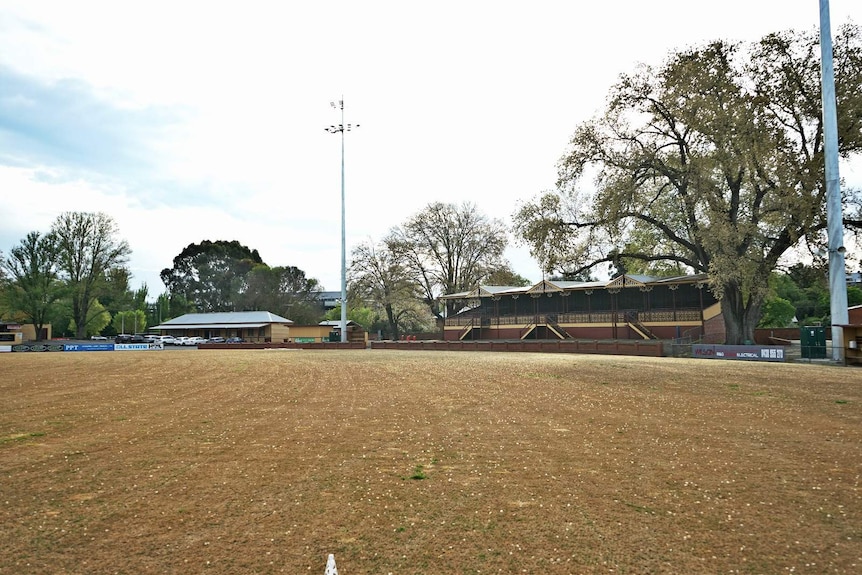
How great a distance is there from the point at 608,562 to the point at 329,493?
3.71 metres

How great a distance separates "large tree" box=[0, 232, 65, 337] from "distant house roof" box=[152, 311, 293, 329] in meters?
18.2

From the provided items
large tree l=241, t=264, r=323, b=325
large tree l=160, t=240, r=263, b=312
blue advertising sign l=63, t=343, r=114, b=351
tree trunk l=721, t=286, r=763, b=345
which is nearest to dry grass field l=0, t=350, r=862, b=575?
tree trunk l=721, t=286, r=763, b=345

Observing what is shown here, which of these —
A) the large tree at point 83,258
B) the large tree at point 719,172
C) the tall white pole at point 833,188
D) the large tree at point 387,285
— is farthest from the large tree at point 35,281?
the tall white pole at point 833,188

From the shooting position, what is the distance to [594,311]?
56.2 m

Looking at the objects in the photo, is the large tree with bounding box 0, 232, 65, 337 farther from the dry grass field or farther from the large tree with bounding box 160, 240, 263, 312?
the dry grass field

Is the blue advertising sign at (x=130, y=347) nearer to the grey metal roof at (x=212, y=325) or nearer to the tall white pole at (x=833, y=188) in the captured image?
the grey metal roof at (x=212, y=325)

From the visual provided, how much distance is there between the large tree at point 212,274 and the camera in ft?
350

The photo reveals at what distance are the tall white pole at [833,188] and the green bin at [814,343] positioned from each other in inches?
68.5

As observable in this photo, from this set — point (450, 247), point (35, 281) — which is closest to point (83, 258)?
point (35, 281)

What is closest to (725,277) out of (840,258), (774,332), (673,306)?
(840,258)

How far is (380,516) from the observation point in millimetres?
6891

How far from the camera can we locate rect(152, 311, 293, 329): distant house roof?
83.2 meters

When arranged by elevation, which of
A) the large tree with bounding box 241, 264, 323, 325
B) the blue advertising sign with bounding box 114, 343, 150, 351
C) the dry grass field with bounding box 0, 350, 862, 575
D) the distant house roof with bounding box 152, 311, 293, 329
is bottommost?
the blue advertising sign with bounding box 114, 343, 150, 351

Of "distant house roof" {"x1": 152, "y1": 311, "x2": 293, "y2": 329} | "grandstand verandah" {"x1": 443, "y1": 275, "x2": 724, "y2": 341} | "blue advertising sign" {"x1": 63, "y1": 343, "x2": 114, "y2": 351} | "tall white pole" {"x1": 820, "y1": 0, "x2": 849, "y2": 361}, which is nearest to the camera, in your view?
"tall white pole" {"x1": 820, "y1": 0, "x2": 849, "y2": 361}
